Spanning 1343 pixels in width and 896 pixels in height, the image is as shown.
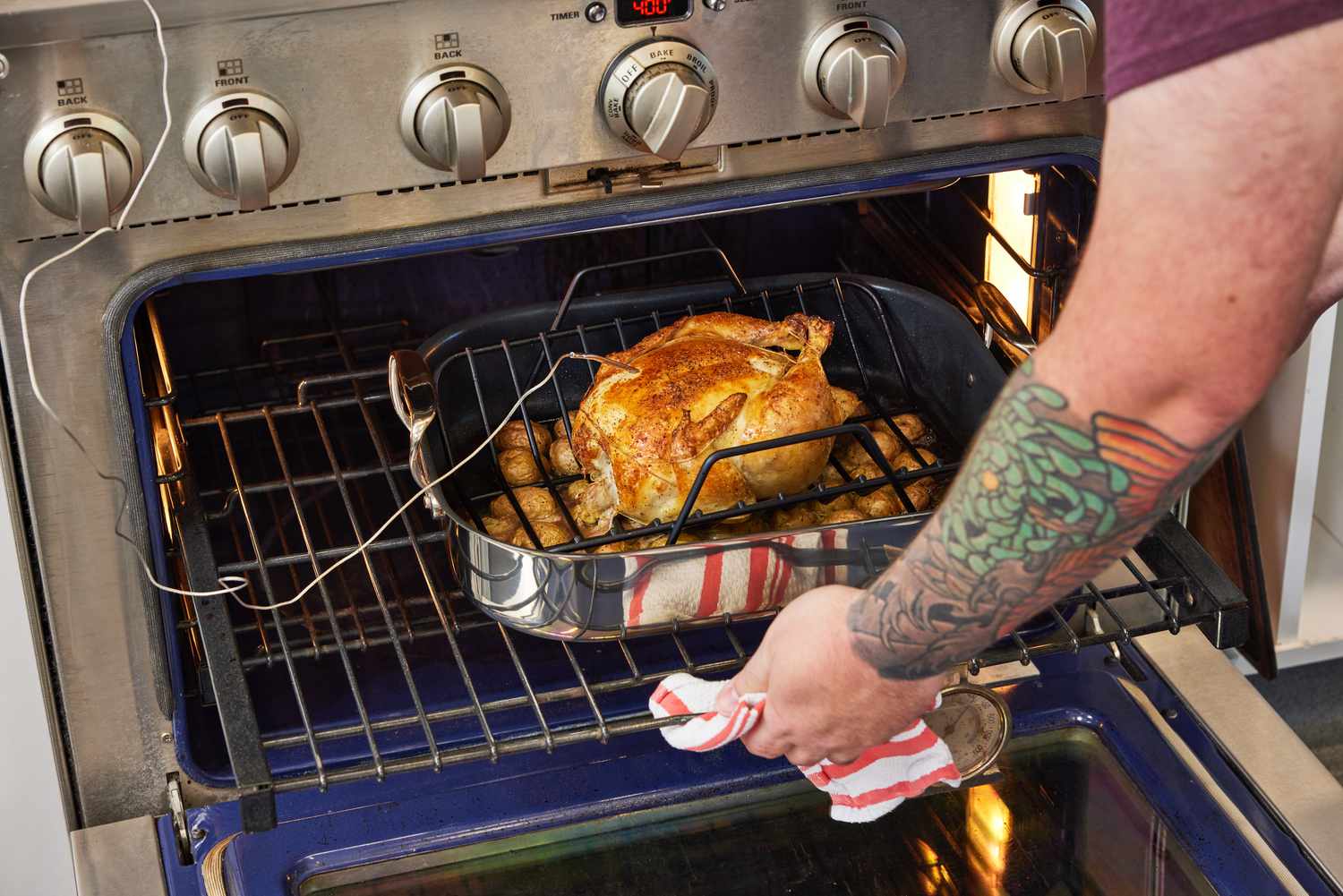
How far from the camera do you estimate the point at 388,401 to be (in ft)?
5.03

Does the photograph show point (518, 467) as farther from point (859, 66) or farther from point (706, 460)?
point (859, 66)

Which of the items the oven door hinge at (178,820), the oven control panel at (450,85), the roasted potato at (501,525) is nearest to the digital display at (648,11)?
the oven control panel at (450,85)

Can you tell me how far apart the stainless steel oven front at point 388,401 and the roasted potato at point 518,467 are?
128mm

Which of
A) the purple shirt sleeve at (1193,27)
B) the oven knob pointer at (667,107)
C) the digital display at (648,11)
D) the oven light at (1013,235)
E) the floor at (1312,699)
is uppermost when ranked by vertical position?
the digital display at (648,11)

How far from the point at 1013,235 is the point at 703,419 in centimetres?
41

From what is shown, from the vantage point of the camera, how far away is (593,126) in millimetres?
1026

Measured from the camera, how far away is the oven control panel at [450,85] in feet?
2.96

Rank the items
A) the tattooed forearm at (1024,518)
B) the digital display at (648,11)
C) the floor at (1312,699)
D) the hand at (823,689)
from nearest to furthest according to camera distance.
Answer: the tattooed forearm at (1024,518) → the hand at (823,689) → the digital display at (648,11) → the floor at (1312,699)

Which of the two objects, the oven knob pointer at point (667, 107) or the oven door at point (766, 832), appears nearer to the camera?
the oven knob pointer at point (667, 107)

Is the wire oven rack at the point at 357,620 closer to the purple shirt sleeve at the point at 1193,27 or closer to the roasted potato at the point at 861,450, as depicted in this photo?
the roasted potato at the point at 861,450

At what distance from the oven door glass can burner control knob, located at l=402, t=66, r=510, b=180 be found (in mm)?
591

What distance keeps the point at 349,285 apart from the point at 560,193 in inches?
20.6

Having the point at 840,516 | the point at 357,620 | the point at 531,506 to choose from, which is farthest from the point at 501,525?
the point at 840,516

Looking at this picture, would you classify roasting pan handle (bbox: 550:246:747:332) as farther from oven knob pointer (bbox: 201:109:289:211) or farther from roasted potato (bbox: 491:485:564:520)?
oven knob pointer (bbox: 201:109:289:211)
